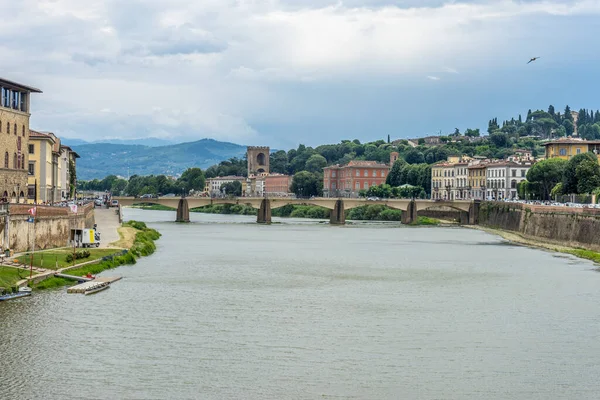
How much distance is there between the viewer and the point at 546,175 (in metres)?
98.2

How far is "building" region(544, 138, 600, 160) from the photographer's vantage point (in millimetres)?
108562

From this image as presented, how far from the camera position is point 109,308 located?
33312 millimetres

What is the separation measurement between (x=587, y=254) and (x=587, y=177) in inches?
1058

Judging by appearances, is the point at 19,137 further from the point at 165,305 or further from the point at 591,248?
the point at 591,248

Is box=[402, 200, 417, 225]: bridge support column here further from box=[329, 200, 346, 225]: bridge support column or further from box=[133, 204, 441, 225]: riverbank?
box=[329, 200, 346, 225]: bridge support column

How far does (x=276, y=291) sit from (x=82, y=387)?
683 inches

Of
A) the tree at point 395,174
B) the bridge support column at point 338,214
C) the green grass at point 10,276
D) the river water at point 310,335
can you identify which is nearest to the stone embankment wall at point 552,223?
the river water at point 310,335

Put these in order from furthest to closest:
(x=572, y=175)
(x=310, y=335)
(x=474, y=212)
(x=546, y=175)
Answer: (x=474, y=212), (x=546, y=175), (x=572, y=175), (x=310, y=335)

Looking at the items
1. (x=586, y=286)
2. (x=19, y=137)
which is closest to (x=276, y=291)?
(x=586, y=286)

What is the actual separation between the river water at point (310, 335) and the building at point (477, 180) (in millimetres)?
76763

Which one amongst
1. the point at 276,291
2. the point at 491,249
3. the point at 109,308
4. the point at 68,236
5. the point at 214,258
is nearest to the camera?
the point at 109,308

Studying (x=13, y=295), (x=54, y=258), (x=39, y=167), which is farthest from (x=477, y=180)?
(x=13, y=295)

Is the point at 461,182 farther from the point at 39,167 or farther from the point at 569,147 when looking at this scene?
the point at 39,167

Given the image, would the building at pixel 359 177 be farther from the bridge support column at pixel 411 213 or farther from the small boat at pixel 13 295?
the small boat at pixel 13 295
